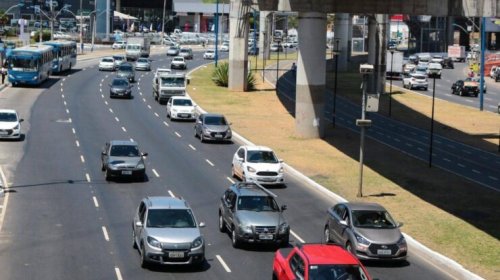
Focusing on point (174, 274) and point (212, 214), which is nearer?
point (174, 274)

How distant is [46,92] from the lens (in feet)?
251

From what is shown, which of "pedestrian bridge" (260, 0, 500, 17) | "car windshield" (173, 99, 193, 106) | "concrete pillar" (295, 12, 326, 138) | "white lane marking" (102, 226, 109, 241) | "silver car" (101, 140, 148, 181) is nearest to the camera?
"white lane marking" (102, 226, 109, 241)

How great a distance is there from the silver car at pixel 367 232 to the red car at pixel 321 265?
4.88 meters

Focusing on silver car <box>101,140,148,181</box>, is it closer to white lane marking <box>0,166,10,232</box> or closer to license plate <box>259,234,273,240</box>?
white lane marking <box>0,166,10,232</box>

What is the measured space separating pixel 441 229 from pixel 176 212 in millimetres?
9970

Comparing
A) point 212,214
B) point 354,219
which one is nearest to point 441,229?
point 354,219

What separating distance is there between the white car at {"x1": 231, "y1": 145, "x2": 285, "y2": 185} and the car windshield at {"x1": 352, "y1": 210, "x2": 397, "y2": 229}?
12.4 meters

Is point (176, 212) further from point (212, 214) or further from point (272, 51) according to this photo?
point (272, 51)

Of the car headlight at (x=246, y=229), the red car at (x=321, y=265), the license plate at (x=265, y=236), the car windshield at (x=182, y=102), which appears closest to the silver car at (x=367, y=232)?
the license plate at (x=265, y=236)

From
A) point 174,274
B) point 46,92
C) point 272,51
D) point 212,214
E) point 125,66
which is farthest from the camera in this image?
point 272,51

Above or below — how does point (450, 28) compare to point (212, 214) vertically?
above

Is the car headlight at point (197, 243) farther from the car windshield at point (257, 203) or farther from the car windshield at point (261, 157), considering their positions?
the car windshield at point (261, 157)

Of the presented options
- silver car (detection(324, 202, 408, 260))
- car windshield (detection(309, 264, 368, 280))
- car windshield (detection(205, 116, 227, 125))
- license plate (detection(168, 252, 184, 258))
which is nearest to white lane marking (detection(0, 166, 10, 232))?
license plate (detection(168, 252, 184, 258))

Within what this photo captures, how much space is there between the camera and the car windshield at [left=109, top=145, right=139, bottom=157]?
131 feet
